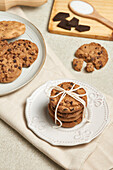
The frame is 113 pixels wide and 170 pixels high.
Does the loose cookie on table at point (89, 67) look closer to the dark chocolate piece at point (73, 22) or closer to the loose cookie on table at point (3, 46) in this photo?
the dark chocolate piece at point (73, 22)

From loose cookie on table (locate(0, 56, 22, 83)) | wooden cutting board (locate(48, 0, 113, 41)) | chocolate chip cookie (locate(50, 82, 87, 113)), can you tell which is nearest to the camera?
chocolate chip cookie (locate(50, 82, 87, 113))

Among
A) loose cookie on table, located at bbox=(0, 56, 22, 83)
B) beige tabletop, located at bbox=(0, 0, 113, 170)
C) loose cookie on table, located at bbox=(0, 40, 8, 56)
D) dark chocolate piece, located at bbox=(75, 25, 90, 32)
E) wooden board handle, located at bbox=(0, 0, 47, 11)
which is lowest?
beige tabletop, located at bbox=(0, 0, 113, 170)

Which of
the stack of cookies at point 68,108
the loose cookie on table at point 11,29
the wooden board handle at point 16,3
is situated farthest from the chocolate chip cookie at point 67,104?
the wooden board handle at point 16,3

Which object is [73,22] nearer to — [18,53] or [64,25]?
[64,25]

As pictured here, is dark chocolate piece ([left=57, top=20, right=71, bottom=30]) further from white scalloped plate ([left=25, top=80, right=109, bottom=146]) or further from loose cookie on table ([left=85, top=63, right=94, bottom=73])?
white scalloped plate ([left=25, top=80, right=109, bottom=146])

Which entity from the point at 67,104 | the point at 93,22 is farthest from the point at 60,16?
→ the point at 67,104

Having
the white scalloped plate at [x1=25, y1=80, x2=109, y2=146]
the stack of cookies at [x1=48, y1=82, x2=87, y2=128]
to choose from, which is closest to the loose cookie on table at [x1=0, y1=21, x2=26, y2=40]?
the white scalloped plate at [x1=25, y1=80, x2=109, y2=146]

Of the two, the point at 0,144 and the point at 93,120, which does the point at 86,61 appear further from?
the point at 0,144
